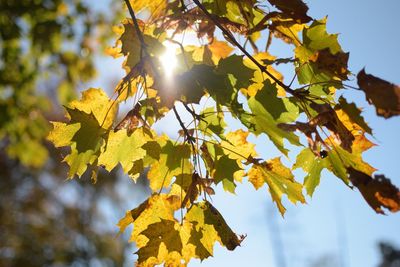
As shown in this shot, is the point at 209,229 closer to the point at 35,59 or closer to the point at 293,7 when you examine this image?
the point at 293,7

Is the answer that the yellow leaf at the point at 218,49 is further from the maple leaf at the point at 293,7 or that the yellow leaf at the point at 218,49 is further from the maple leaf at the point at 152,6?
the maple leaf at the point at 293,7

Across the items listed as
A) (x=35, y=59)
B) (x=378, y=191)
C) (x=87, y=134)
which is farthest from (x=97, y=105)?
(x=35, y=59)

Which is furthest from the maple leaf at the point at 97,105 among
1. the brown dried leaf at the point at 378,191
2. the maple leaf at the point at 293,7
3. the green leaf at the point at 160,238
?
the brown dried leaf at the point at 378,191

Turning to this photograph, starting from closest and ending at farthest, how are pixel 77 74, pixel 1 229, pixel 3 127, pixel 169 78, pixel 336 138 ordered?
pixel 336 138, pixel 169 78, pixel 3 127, pixel 77 74, pixel 1 229

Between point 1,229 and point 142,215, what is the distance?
12070 millimetres

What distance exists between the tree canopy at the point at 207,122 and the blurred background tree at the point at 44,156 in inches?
126

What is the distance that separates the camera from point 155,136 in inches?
59.4

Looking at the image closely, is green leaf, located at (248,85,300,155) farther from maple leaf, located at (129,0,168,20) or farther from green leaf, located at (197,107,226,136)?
maple leaf, located at (129,0,168,20)

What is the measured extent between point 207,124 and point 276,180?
0.32 meters

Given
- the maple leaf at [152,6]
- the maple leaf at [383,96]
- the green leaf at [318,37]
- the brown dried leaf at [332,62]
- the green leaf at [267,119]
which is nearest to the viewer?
the maple leaf at [383,96]

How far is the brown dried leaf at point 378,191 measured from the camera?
3.22 feet

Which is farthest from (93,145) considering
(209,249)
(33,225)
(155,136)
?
(33,225)

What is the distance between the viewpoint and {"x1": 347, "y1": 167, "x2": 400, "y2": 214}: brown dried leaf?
98cm

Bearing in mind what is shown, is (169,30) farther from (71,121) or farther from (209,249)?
(209,249)
